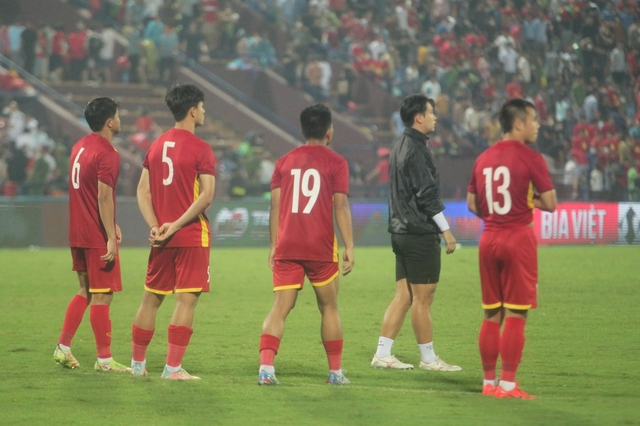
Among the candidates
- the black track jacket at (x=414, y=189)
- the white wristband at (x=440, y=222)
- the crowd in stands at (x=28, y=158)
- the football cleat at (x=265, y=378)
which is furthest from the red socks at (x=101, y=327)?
the crowd in stands at (x=28, y=158)

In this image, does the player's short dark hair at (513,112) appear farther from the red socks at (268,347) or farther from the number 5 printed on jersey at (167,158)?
the number 5 printed on jersey at (167,158)

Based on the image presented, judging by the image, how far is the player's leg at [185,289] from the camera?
6824mm

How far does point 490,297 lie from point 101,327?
3.05 meters

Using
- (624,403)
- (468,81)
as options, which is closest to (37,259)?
(624,403)

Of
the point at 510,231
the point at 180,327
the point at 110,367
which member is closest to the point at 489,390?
the point at 510,231

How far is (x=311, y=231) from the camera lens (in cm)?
672

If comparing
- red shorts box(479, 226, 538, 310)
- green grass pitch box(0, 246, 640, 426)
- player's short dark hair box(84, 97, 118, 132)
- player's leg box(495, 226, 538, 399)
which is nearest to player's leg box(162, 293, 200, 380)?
green grass pitch box(0, 246, 640, 426)

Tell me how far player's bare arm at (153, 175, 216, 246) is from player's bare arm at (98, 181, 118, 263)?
64 cm

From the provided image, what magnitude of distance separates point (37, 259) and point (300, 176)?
1318 centimetres

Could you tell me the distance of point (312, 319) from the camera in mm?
11023

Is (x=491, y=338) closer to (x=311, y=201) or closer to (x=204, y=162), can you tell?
(x=311, y=201)

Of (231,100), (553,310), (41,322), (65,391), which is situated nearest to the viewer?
(65,391)

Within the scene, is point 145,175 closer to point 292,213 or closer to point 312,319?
point 292,213

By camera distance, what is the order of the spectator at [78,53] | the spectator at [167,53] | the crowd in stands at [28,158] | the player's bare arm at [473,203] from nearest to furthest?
the player's bare arm at [473,203]
the crowd in stands at [28,158]
the spectator at [78,53]
the spectator at [167,53]
